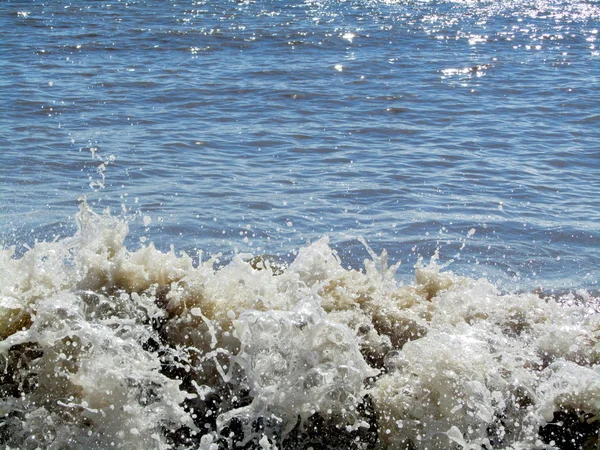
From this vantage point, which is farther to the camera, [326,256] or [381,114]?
[381,114]

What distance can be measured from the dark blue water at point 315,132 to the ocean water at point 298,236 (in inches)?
1.7

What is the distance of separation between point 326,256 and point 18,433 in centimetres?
197

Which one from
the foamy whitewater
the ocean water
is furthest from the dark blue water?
the foamy whitewater

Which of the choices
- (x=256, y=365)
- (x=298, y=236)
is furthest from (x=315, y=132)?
(x=256, y=365)

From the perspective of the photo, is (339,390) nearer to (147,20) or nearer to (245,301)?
(245,301)

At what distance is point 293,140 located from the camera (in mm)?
9484

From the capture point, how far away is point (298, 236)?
669cm

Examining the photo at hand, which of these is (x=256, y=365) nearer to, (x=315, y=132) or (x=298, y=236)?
(x=298, y=236)

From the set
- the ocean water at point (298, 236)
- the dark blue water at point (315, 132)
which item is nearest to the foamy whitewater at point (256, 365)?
the ocean water at point (298, 236)

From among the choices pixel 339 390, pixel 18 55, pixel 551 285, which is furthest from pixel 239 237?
pixel 18 55

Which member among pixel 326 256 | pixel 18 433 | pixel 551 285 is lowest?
pixel 551 285

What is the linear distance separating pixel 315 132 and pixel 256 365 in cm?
629

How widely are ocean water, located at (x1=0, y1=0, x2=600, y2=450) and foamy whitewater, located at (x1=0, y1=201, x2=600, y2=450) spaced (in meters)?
0.01

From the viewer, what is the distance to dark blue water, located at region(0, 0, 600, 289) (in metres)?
6.86
